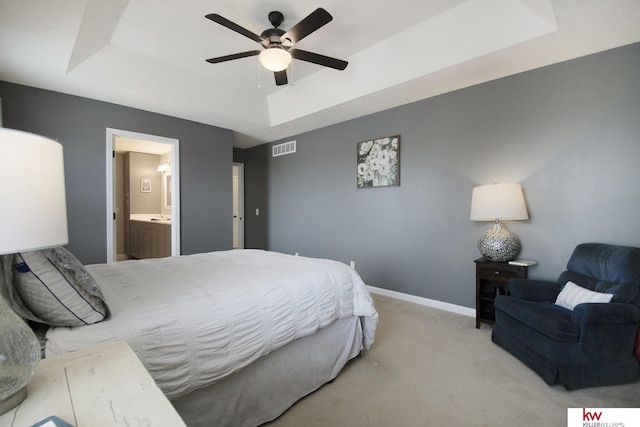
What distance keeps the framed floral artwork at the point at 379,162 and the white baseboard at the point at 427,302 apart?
1.43 metres

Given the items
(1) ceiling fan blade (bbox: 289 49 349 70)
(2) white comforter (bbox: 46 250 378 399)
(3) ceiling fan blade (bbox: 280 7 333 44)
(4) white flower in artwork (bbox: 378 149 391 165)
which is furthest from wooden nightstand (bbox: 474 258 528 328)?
(3) ceiling fan blade (bbox: 280 7 333 44)

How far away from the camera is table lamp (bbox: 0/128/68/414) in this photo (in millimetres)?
592

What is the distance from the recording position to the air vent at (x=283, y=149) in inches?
202

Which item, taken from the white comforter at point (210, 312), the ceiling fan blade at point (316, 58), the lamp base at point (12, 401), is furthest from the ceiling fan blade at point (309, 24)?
the lamp base at point (12, 401)

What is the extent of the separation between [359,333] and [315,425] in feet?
2.41

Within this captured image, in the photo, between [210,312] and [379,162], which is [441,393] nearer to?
[210,312]

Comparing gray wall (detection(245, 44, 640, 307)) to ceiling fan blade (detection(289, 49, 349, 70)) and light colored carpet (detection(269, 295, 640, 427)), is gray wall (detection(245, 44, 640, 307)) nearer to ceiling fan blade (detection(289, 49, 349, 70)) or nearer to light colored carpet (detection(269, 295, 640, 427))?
light colored carpet (detection(269, 295, 640, 427))

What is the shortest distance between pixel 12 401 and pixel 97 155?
365 centimetres

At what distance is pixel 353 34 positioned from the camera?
2.84 m

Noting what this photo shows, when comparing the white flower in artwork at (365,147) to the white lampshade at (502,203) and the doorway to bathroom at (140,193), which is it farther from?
the doorway to bathroom at (140,193)

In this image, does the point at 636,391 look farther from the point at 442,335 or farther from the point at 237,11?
the point at 237,11

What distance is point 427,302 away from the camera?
3.48m

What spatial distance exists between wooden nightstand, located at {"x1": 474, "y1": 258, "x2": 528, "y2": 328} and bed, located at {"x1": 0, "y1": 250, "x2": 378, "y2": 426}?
1.30 m

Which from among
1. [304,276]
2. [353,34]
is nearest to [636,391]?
[304,276]
